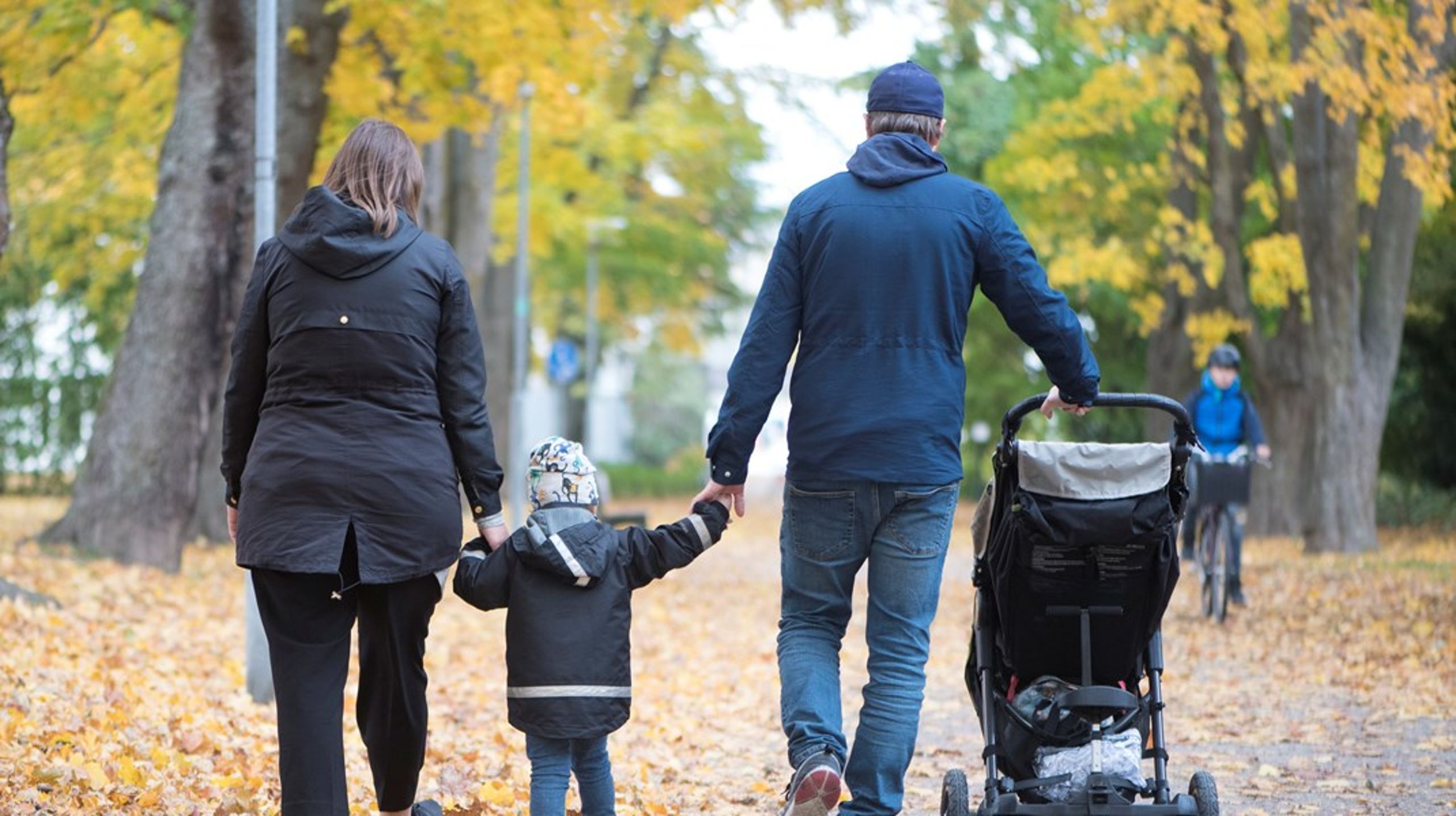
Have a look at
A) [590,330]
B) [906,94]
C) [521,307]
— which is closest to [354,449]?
[906,94]

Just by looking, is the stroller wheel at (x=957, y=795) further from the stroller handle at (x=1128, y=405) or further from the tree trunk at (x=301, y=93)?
the tree trunk at (x=301, y=93)

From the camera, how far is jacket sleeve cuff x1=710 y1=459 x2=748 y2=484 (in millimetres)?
5207

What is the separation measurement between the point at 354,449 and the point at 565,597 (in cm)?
67

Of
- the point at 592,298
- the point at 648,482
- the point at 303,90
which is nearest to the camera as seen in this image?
the point at 303,90

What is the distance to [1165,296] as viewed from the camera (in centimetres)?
2544

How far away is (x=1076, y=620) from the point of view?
17.3 ft

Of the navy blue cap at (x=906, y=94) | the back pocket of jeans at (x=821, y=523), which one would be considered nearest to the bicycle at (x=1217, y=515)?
the navy blue cap at (x=906, y=94)

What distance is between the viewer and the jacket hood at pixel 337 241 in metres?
4.96

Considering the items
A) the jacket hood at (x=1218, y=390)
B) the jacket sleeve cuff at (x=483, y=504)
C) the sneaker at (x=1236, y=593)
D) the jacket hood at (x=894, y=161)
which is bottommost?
the sneaker at (x=1236, y=593)

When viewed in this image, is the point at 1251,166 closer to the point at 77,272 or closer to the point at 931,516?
the point at 77,272

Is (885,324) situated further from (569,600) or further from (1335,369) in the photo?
(1335,369)

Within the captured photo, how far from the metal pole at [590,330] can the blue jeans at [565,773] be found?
103ft

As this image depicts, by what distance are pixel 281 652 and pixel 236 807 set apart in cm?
117

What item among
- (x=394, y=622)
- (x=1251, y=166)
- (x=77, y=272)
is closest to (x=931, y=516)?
(x=394, y=622)
